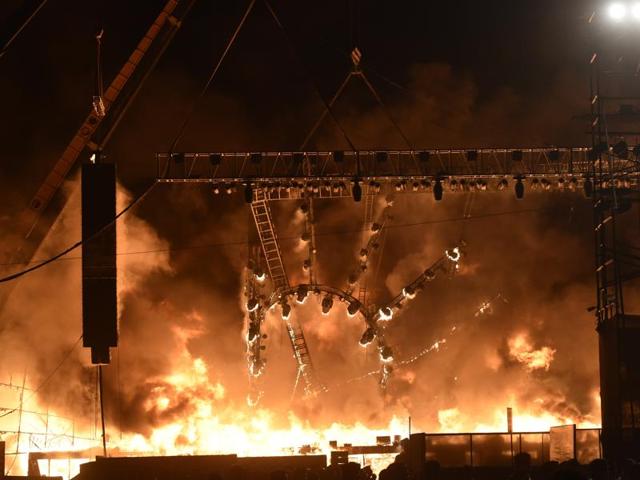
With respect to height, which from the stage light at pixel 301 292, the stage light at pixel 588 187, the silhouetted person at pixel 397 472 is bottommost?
the silhouetted person at pixel 397 472

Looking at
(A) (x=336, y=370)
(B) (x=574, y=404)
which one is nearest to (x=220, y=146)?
(A) (x=336, y=370)

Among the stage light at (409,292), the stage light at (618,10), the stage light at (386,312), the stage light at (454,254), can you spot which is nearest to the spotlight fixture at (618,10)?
the stage light at (618,10)

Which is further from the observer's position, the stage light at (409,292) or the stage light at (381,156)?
the stage light at (409,292)

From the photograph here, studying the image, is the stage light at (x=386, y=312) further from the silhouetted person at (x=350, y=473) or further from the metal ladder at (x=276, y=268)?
the silhouetted person at (x=350, y=473)

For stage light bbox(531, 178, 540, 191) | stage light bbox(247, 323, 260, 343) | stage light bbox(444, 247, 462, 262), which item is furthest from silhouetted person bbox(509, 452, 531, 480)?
stage light bbox(444, 247, 462, 262)

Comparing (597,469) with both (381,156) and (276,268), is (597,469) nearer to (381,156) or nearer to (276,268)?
(381,156)

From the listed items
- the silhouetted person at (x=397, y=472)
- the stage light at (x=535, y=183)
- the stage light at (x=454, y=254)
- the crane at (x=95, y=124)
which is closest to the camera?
the silhouetted person at (x=397, y=472)

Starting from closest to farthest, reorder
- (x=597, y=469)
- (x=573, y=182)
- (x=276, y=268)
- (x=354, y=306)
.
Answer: (x=597, y=469), (x=573, y=182), (x=354, y=306), (x=276, y=268)

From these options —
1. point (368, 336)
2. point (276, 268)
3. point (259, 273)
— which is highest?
point (276, 268)

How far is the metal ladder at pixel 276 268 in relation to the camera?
28.8 meters

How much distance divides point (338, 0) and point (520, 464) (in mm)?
21138

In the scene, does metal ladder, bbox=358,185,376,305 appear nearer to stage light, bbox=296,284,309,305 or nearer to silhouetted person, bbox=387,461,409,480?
stage light, bbox=296,284,309,305

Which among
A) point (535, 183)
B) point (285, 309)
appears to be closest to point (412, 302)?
point (285, 309)

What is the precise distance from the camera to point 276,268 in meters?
29.4
